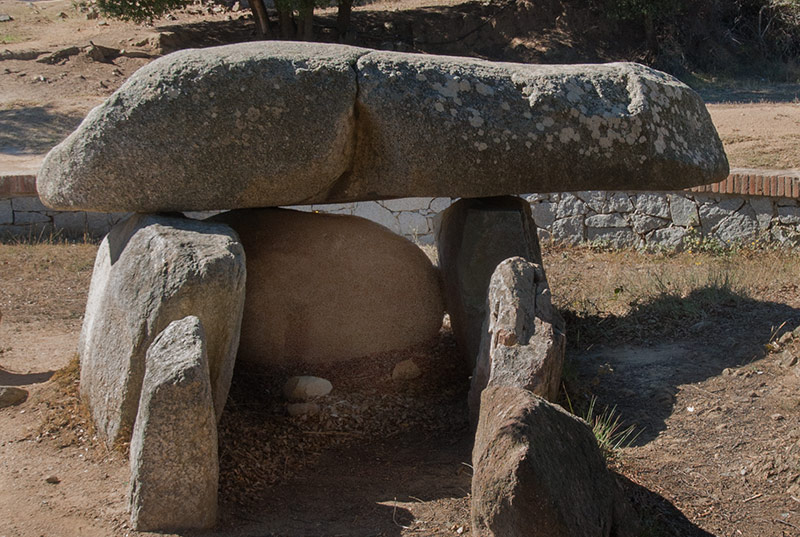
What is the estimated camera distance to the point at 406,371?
5.13 metres

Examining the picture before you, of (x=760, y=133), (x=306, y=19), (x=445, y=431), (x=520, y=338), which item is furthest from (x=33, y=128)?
(x=520, y=338)

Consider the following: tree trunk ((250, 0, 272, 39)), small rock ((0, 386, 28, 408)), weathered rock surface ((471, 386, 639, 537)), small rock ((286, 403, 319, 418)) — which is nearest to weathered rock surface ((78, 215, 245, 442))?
small rock ((0, 386, 28, 408))

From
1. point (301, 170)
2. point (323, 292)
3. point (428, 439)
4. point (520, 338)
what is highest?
point (301, 170)

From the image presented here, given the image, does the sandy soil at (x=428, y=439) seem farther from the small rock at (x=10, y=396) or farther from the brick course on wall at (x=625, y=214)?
the brick course on wall at (x=625, y=214)

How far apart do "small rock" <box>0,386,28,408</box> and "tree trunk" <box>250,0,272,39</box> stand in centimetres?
1192

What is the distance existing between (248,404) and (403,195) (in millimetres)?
1399

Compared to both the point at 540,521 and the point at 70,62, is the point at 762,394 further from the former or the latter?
the point at 70,62

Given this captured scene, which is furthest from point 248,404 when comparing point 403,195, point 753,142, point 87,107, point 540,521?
point 87,107

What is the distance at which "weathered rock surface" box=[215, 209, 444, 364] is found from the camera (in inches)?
206

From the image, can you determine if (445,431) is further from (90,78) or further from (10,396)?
(90,78)

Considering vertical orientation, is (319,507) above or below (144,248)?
below

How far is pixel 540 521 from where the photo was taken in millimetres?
2750

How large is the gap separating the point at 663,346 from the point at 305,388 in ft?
6.93

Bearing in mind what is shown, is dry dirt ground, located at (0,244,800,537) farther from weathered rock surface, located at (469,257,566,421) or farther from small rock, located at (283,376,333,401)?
weathered rock surface, located at (469,257,566,421)
